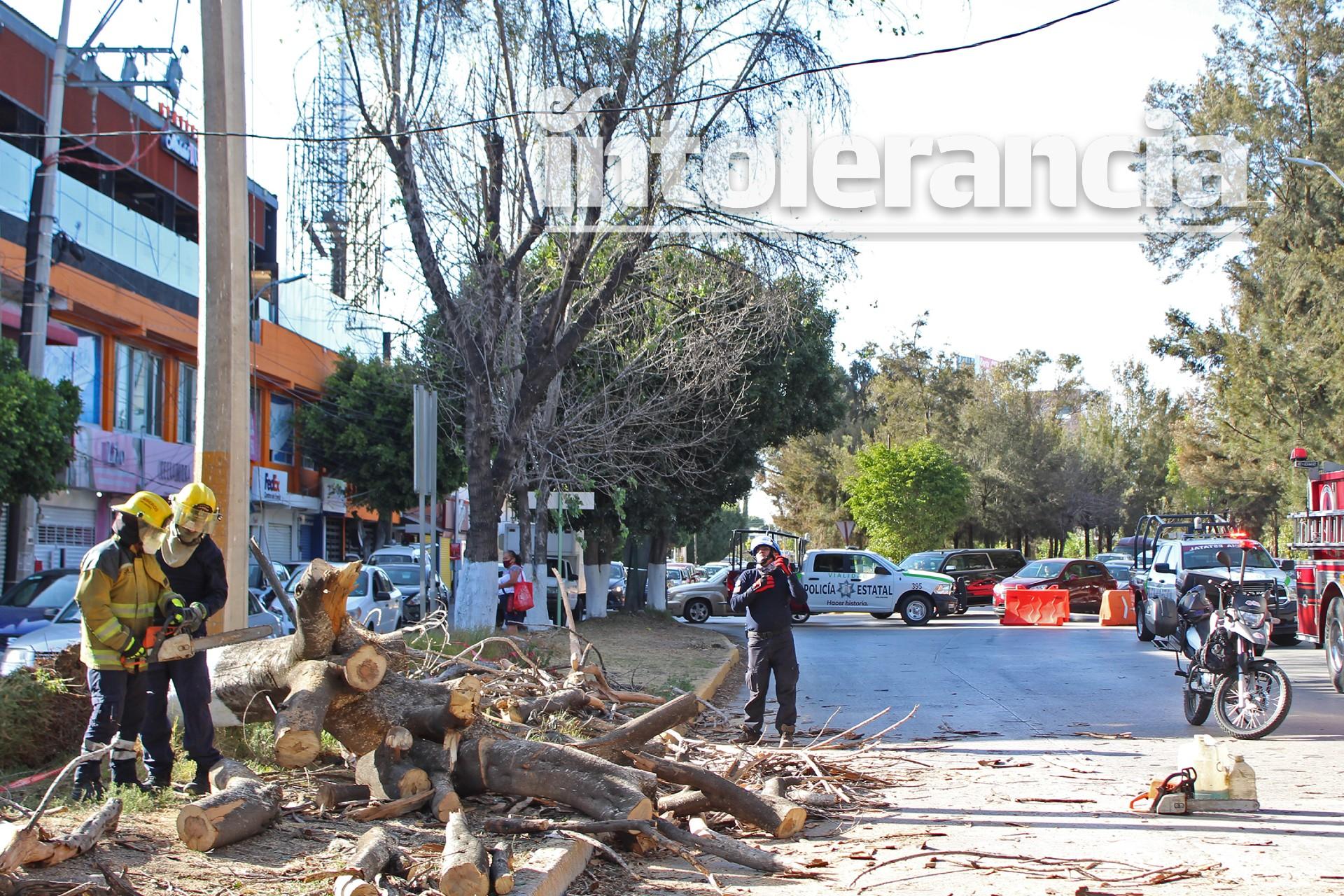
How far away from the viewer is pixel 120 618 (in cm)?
683

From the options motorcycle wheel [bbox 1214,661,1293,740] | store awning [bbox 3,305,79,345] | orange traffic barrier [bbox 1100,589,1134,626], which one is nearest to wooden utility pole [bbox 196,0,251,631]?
motorcycle wheel [bbox 1214,661,1293,740]

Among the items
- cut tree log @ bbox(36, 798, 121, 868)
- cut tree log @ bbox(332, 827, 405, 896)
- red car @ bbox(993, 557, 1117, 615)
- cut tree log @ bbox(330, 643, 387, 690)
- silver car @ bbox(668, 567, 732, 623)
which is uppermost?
cut tree log @ bbox(330, 643, 387, 690)

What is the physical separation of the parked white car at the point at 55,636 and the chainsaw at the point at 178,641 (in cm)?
47

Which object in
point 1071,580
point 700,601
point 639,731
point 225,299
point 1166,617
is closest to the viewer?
point 639,731

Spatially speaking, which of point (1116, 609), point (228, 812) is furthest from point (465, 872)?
point (1116, 609)

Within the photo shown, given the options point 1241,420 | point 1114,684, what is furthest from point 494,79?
point 1241,420

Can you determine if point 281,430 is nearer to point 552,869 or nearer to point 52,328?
point 52,328

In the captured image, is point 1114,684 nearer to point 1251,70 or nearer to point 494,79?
point 494,79

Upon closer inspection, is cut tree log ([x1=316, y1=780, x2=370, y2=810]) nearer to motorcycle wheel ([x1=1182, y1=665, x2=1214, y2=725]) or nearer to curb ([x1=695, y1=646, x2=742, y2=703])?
curb ([x1=695, y1=646, x2=742, y2=703])

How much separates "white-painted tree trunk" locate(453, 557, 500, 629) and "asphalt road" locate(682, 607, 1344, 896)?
3.41 m

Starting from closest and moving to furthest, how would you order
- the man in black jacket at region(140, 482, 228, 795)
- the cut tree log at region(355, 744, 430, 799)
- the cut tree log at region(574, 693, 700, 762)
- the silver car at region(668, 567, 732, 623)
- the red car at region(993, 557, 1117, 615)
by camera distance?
the cut tree log at region(355, 744, 430, 799) → the man in black jacket at region(140, 482, 228, 795) → the cut tree log at region(574, 693, 700, 762) → the red car at region(993, 557, 1117, 615) → the silver car at region(668, 567, 732, 623)

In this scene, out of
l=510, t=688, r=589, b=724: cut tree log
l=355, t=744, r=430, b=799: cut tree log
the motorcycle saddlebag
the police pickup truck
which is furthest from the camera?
the police pickup truck

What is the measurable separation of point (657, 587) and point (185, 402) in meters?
13.0

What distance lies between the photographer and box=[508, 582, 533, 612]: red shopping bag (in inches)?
736
